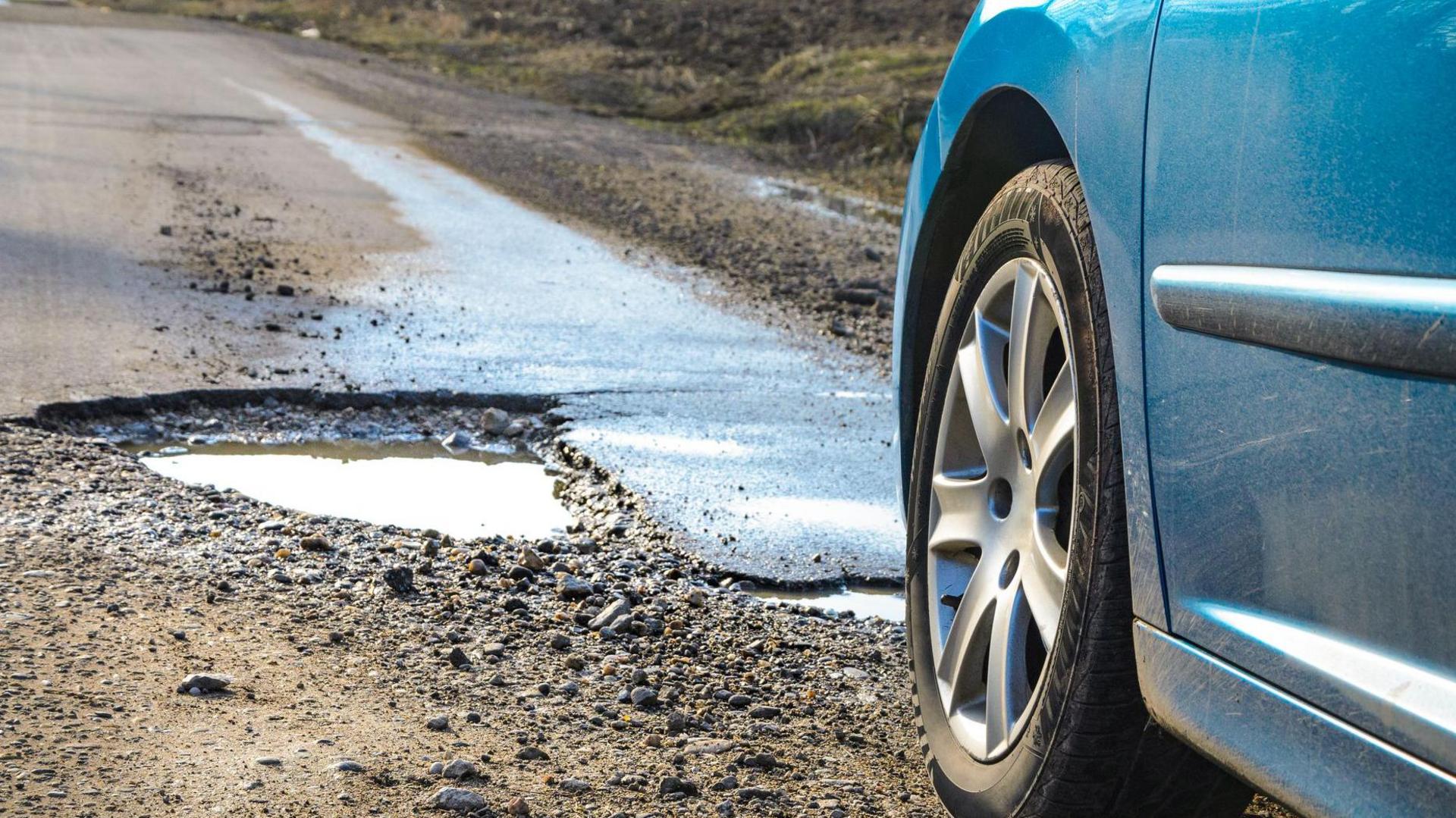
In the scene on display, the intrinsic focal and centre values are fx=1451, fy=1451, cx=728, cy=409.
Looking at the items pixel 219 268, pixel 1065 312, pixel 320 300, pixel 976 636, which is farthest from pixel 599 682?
pixel 219 268

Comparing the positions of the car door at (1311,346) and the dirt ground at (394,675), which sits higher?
the car door at (1311,346)

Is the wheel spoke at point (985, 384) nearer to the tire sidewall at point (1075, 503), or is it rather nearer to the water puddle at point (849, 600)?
the tire sidewall at point (1075, 503)

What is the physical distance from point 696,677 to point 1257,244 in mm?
1653

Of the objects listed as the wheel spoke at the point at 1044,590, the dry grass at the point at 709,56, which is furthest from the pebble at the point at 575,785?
the dry grass at the point at 709,56

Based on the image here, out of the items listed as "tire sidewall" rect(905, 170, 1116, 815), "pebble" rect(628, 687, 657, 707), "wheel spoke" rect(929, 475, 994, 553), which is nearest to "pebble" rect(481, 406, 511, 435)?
"pebble" rect(628, 687, 657, 707)

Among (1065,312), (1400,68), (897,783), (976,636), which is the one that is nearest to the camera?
(1400,68)

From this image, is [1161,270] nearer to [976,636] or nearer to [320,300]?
[976,636]

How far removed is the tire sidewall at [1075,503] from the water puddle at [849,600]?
3.16 feet

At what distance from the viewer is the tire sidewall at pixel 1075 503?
6.37 ft

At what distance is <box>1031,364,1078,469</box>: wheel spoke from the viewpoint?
6.78 ft

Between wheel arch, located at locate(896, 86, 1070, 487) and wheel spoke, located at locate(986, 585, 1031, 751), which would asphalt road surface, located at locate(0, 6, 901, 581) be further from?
wheel spoke, located at locate(986, 585, 1031, 751)

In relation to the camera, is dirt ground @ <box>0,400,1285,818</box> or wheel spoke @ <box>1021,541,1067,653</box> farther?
dirt ground @ <box>0,400,1285,818</box>

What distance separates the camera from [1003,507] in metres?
2.34

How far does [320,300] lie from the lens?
6.79 metres
